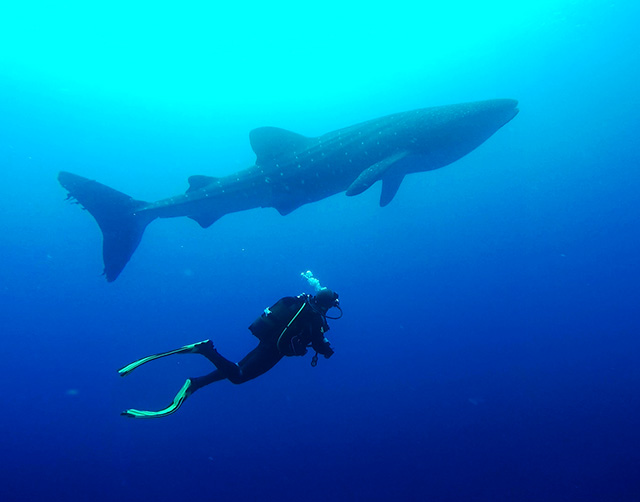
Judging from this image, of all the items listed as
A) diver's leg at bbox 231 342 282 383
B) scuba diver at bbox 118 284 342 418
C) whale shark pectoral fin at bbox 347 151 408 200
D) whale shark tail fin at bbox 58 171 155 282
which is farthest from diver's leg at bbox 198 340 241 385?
whale shark tail fin at bbox 58 171 155 282

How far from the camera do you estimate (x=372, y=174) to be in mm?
8008

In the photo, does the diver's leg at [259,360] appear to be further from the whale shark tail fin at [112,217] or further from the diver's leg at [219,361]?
the whale shark tail fin at [112,217]

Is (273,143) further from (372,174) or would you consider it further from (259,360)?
(259,360)

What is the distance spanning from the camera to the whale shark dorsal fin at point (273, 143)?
9227mm

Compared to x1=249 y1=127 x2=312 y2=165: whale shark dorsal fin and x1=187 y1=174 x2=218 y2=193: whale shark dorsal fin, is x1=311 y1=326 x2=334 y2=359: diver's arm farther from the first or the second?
x1=187 y1=174 x2=218 y2=193: whale shark dorsal fin

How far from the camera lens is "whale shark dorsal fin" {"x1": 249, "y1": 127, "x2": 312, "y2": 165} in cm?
923

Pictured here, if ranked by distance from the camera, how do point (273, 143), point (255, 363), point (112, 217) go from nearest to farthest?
1. point (255, 363)
2. point (273, 143)
3. point (112, 217)

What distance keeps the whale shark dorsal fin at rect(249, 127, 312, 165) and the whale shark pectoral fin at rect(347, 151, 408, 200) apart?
77.5 inches

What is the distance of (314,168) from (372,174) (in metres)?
1.63

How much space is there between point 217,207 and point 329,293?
502 cm

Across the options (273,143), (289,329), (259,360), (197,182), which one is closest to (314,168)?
(273,143)

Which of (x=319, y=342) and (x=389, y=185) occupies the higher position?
(x=389, y=185)

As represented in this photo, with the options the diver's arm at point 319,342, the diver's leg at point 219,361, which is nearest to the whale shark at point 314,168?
the diver's arm at point 319,342

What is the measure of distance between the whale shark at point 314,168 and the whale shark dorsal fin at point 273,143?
2 centimetres
